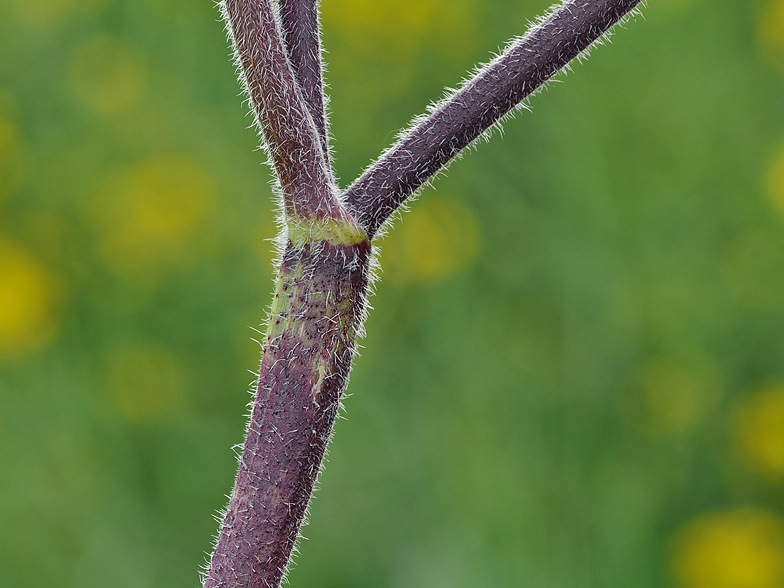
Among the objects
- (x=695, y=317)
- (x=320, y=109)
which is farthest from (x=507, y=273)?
(x=320, y=109)

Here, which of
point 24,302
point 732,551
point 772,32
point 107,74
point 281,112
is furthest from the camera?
point 772,32

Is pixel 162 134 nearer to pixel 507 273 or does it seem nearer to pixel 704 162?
pixel 507 273

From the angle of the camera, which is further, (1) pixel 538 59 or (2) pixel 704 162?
(2) pixel 704 162

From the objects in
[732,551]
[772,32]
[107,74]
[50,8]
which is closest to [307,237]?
[732,551]

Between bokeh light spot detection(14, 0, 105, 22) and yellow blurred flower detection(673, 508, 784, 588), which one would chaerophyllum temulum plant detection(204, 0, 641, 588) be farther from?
bokeh light spot detection(14, 0, 105, 22)

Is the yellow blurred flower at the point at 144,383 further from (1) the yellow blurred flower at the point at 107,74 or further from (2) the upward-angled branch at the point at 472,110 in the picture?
(2) the upward-angled branch at the point at 472,110

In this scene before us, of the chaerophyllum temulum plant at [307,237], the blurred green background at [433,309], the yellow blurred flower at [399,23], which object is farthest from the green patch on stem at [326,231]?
the yellow blurred flower at [399,23]

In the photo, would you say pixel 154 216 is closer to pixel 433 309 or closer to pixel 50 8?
pixel 50 8

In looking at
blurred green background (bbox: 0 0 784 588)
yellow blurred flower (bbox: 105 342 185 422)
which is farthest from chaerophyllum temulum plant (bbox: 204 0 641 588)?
yellow blurred flower (bbox: 105 342 185 422)
